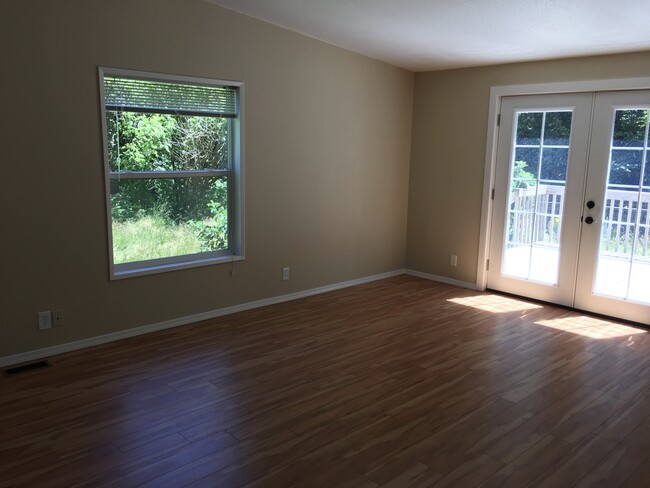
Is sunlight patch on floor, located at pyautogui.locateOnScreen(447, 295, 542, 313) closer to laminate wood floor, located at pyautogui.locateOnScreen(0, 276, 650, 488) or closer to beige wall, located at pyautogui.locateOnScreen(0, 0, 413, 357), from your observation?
laminate wood floor, located at pyautogui.locateOnScreen(0, 276, 650, 488)

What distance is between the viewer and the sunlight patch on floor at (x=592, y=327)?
4486 millimetres

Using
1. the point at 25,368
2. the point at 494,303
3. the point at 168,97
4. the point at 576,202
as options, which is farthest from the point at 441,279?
the point at 25,368

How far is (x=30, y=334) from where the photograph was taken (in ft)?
11.9

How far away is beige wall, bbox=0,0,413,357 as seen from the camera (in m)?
3.49

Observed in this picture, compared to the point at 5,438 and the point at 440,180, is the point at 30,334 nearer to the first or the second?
the point at 5,438

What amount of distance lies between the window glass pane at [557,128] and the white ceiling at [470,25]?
0.54 metres

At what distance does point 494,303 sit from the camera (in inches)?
211

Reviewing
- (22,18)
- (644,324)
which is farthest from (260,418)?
(644,324)

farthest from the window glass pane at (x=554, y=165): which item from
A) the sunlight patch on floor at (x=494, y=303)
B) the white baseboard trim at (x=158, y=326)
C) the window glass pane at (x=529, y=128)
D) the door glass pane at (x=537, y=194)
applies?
the white baseboard trim at (x=158, y=326)

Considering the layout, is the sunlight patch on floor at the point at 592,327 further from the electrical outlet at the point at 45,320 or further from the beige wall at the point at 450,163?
the electrical outlet at the point at 45,320

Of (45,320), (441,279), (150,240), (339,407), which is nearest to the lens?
(339,407)

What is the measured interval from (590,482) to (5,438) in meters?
2.82

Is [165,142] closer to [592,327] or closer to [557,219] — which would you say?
[557,219]

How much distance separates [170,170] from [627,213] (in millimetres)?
3903
